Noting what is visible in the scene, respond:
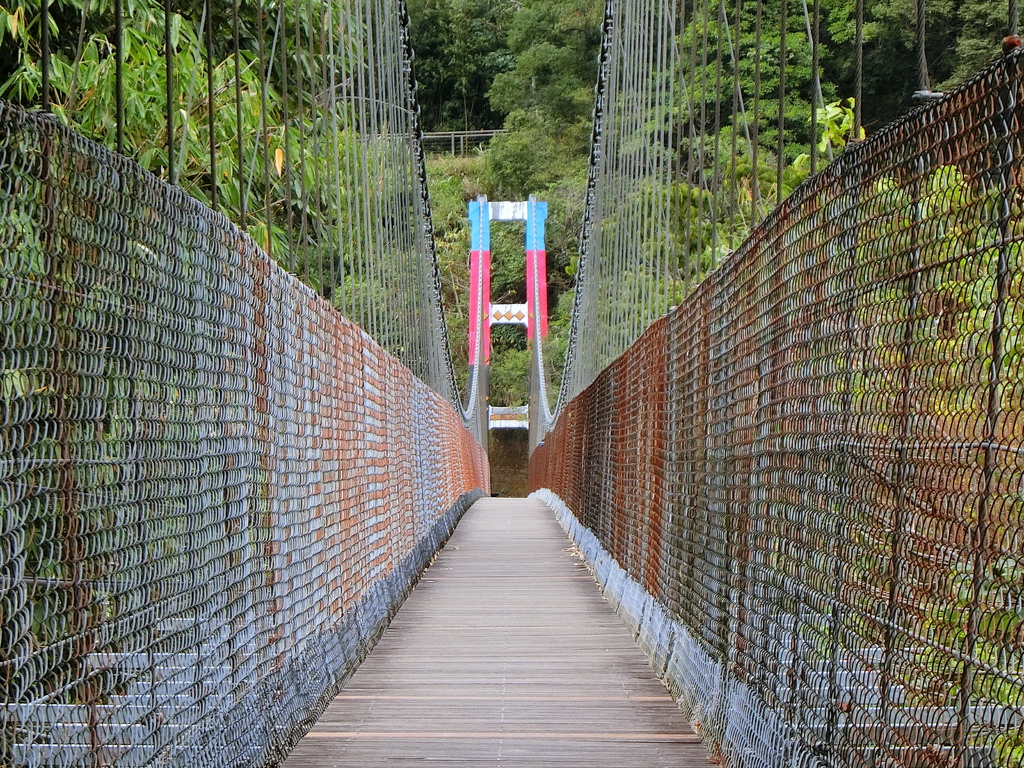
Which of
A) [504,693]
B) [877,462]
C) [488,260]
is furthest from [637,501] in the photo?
[488,260]

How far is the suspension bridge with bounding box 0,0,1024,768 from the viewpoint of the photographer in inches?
47.9

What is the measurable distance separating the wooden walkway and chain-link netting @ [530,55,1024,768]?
25cm

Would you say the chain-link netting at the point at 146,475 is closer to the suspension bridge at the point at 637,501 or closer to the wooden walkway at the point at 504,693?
the suspension bridge at the point at 637,501

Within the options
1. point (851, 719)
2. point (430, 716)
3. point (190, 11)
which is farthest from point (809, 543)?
point (190, 11)

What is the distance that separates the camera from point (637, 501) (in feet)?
14.0

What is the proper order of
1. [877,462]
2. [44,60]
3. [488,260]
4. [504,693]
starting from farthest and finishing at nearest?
[488,260] < [504,693] < [877,462] < [44,60]

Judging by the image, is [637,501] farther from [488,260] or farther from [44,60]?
[488,260]

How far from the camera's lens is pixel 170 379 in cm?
175

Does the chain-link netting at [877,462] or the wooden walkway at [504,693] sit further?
the wooden walkway at [504,693]

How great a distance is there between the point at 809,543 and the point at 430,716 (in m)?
1.53

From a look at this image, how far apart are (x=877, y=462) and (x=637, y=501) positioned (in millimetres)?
Answer: 2778

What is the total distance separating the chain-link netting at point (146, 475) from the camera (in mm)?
1253

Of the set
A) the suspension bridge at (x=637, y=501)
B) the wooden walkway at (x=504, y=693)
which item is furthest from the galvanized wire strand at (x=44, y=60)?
the wooden walkway at (x=504, y=693)

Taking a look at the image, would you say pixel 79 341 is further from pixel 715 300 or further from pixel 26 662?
pixel 715 300
